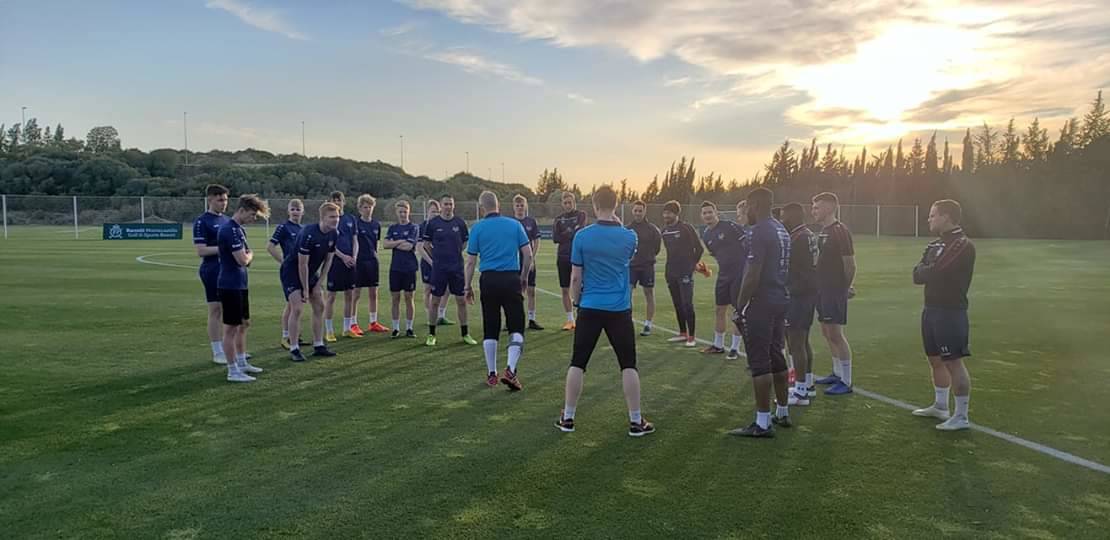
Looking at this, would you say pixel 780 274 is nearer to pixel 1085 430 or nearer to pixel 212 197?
pixel 1085 430

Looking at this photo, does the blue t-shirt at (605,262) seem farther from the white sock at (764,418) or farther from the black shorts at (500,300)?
the black shorts at (500,300)

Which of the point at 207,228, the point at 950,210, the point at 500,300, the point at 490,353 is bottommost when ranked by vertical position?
the point at 490,353

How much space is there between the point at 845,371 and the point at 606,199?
356 cm

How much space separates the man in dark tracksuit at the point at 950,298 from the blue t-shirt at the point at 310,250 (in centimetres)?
663

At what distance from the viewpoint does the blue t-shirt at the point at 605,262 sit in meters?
5.40

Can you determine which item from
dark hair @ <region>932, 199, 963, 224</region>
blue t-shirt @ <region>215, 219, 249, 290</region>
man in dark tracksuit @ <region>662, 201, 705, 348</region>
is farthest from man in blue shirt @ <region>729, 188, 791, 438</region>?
blue t-shirt @ <region>215, 219, 249, 290</region>

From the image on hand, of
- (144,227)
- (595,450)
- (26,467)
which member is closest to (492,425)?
(595,450)

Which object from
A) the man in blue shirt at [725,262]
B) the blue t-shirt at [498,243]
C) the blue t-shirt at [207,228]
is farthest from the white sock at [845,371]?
the blue t-shirt at [207,228]

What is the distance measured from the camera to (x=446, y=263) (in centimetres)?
936

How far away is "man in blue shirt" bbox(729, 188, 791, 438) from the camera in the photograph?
551 centimetres

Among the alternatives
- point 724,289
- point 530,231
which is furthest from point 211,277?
point 724,289

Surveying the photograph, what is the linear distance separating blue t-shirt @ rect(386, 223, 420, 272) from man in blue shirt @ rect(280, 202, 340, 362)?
59.2 inches

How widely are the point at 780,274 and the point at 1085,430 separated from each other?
3067mm

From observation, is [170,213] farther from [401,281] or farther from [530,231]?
[530,231]
